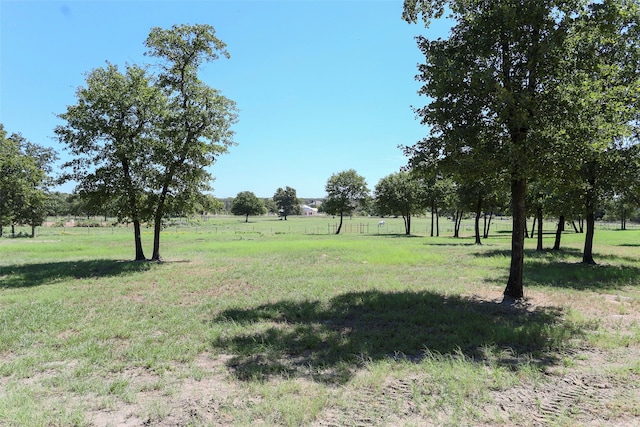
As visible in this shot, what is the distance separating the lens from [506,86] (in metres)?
9.59

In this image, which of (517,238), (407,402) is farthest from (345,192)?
(407,402)

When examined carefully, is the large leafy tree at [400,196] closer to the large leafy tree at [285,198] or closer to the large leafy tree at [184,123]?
the large leafy tree at [184,123]

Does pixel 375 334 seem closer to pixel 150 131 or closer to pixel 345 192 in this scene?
pixel 150 131

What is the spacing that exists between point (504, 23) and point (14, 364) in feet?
41.3

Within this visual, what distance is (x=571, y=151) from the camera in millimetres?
9375

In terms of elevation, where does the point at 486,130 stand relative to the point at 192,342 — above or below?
above

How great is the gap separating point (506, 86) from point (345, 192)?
171ft

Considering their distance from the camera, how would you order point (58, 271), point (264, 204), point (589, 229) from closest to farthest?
point (58, 271) < point (589, 229) < point (264, 204)

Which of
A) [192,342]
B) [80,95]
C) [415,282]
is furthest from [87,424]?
[80,95]

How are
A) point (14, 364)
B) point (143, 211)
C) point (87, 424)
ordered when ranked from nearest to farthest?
point (87, 424) → point (14, 364) → point (143, 211)

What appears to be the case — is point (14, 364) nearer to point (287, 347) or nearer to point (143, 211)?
point (287, 347)

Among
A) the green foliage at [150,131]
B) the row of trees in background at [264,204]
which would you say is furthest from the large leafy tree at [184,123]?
the row of trees in background at [264,204]

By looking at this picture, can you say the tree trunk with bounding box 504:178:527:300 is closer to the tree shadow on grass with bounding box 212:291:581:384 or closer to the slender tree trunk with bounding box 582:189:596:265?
the tree shadow on grass with bounding box 212:291:581:384

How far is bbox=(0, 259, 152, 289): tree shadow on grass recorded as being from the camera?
47.6 ft
